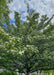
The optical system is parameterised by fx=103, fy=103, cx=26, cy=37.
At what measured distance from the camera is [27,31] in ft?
25.7

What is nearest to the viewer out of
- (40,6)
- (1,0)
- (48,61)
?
(1,0)

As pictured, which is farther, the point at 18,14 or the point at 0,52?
the point at 18,14

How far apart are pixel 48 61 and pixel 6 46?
5057 mm

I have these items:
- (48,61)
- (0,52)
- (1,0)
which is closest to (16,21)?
(48,61)

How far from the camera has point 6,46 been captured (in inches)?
125

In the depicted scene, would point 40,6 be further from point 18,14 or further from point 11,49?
point 11,49

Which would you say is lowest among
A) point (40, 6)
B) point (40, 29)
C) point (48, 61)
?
point (48, 61)

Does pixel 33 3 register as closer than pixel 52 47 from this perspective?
No

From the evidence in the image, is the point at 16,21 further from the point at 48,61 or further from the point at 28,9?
the point at 48,61

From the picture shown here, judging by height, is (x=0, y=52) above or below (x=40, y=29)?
below

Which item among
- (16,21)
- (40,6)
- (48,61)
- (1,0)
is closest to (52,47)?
(48,61)

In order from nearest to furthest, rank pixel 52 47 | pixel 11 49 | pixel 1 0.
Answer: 1. pixel 11 49
2. pixel 1 0
3. pixel 52 47

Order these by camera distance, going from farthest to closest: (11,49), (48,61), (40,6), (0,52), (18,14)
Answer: (40,6), (18,14), (48,61), (0,52), (11,49)

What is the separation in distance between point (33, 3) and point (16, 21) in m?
2.44
